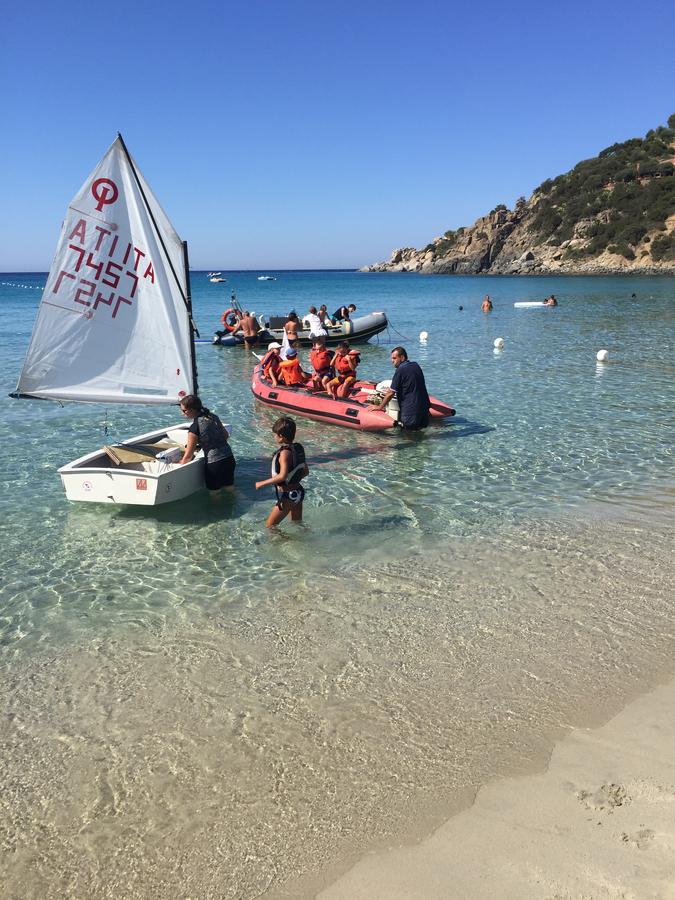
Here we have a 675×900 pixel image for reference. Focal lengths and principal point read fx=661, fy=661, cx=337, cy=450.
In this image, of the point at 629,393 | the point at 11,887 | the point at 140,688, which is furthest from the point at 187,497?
the point at 629,393

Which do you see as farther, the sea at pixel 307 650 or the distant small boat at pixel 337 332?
the distant small boat at pixel 337 332

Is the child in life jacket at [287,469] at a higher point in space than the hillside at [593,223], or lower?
lower

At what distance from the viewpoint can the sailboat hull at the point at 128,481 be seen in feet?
29.0

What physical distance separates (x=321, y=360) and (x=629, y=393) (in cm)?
804

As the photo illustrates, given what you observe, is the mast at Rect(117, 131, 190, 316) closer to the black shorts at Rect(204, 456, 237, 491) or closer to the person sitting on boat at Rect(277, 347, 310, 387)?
the black shorts at Rect(204, 456, 237, 491)

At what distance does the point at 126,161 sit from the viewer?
29.9ft

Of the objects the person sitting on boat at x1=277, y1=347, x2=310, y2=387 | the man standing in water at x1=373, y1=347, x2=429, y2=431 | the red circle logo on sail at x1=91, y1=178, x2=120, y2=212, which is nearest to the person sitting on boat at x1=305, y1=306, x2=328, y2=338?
the person sitting on boat at x1=277, y1=347, x2=310, y2=387

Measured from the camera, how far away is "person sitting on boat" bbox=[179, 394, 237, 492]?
931cm

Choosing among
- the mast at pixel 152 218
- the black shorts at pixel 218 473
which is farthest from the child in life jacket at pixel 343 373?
the black shorts at pixel 218 473

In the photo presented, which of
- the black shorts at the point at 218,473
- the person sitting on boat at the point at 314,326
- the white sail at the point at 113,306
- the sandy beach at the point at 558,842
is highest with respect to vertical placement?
the white sail at the point at 113,306

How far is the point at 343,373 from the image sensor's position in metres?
15.5

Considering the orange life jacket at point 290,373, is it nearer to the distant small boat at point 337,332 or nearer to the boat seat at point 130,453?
the boat seat at point 130,453

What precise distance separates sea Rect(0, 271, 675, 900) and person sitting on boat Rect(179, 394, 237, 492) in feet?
1.30

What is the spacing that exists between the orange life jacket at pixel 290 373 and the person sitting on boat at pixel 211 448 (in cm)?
689
